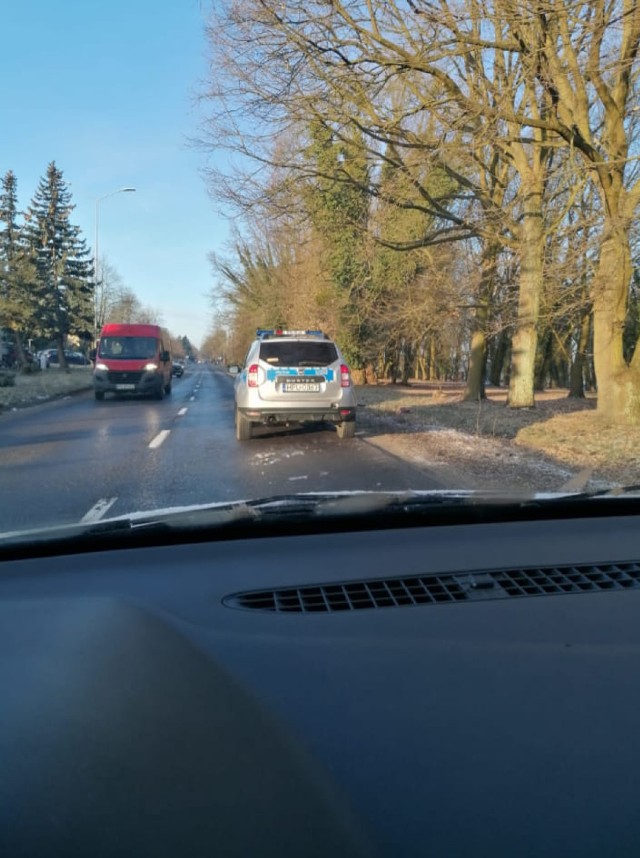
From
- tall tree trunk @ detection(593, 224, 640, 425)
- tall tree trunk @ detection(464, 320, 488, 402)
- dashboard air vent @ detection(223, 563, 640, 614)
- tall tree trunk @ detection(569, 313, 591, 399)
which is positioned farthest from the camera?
tall tree trunk @ detection(569, 313, 591, 399)

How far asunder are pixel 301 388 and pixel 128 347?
15.1 meters

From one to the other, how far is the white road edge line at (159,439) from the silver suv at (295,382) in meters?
1.59

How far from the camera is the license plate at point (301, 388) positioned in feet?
43.0

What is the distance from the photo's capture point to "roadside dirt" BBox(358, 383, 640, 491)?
32.1 ft

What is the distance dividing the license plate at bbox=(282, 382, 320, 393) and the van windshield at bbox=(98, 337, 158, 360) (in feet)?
47.3

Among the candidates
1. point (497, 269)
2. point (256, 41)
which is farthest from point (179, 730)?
point (497, 269)

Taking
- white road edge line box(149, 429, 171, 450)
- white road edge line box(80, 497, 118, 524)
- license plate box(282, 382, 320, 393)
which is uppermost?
license plate box(282, 382, 320, 393)

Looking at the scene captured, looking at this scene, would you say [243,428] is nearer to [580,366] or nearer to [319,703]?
[319,703]

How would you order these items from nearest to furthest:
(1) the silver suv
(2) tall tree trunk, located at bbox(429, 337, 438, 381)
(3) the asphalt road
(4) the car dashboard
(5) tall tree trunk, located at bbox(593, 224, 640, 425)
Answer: (4) the car dashboard
(3) the asphalt road
(1) the silver suv
(5) tall tree trunk, located at bbox(593, 224, 640, 425)
(2) tall tree trunk, located at bbox(429, 337, 438, 381)

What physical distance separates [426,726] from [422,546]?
1.27m

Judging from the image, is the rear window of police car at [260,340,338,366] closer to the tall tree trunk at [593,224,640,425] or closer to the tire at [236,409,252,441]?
the tire at [236,409,252,441]

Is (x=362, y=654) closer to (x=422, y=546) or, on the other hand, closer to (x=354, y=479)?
(x=422, y=546)

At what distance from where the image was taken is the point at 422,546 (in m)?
3.10

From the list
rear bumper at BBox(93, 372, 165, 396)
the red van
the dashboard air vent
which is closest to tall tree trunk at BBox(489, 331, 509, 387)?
the red van
